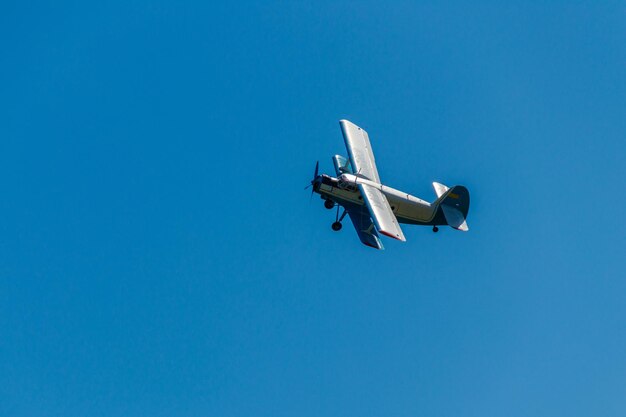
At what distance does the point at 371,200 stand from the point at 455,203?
23.2 ft

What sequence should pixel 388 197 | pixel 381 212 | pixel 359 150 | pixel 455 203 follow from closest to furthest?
1. pixel 381 212
2. pixel 388 197
3. pixel 455 203
4. pixel 359 150

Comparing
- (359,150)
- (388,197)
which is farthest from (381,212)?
(359,150)

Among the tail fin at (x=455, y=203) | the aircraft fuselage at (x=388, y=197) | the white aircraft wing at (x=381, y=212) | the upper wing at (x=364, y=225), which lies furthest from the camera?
the tail fin at (x=455, y=203)

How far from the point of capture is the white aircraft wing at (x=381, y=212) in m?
50.4

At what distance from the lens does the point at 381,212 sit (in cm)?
5262

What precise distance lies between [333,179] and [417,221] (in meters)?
6.87

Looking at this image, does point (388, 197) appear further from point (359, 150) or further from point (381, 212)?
point (359, 150)

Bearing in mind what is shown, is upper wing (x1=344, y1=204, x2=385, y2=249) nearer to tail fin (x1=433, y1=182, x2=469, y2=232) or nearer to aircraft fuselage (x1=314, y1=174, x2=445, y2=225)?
aircraft fuselage (x1=314, y1=174, x2=445, y2=225)

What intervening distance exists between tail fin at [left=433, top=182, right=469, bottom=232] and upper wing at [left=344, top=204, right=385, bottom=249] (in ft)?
19.0

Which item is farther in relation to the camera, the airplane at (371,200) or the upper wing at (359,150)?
the upper wing at (359,150)

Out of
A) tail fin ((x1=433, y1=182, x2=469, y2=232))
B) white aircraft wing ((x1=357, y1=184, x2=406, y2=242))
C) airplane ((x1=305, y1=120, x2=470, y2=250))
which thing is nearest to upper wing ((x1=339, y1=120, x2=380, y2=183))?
airplane ((x1=305, y1=120, x2=470, y2=250))

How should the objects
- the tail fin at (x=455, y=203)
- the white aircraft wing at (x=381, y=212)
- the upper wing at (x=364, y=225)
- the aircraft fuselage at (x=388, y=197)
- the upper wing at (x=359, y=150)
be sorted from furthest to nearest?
the upper wing at (x=359, y=150), the tail fin at (x=455, y=203), the aircraft fuselage at (x=388, y=197), the upper wing at (x=364, y=225), the white aircraft wing at (x=381, y=212)

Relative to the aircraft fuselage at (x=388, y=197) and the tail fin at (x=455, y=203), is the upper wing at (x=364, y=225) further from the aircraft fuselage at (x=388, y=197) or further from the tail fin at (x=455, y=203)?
the tail fin at (x=455, y=203)

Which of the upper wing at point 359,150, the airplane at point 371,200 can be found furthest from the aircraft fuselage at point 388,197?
the upper wing at point 359,150
